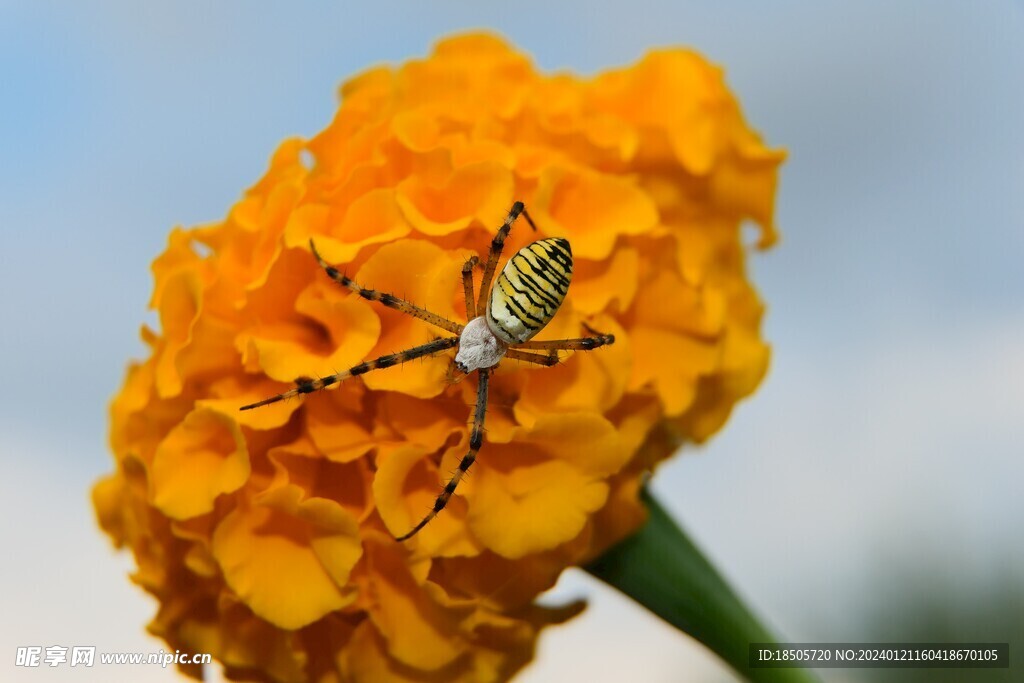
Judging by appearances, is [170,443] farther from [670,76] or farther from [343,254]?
[670,76]

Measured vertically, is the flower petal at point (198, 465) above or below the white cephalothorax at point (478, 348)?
below

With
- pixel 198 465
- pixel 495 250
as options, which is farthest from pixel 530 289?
pixel 198 465

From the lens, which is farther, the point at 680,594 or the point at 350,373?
the point at 680,594

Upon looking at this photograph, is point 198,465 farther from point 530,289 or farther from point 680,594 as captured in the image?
point 680,594

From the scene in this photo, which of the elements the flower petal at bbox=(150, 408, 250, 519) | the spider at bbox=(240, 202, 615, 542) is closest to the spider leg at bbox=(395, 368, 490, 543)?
the spider at bbox=(240, 202, 615, 542)

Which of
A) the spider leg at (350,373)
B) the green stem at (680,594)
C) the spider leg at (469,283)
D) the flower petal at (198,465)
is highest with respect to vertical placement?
the spider leg at (469,283)

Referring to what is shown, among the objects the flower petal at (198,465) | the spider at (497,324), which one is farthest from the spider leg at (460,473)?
the flower petal at (198,465)

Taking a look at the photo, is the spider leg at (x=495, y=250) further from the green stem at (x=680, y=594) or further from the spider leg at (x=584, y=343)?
the green stem at (x=680, y=594)
